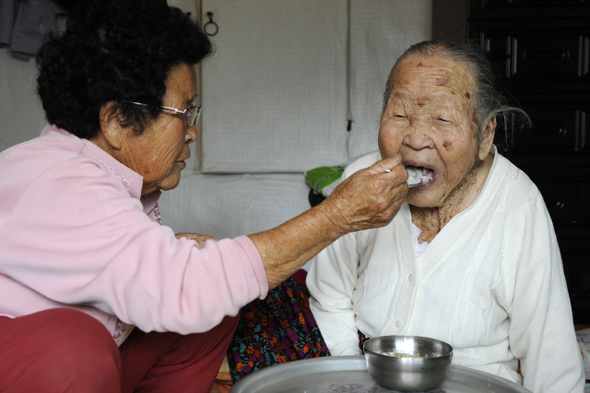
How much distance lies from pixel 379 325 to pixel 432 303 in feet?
0.62

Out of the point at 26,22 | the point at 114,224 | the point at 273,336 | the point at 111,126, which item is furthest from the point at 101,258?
the point at 26,22

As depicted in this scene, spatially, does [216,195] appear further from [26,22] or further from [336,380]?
[336,380]

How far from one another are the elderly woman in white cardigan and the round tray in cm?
31

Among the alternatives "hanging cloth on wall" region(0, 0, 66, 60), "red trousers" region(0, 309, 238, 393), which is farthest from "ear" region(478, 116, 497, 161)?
"hanging cloth on wall" region(0, 0, 66, 60)

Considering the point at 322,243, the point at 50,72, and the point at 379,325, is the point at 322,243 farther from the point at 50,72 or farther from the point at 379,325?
the point at 50,72

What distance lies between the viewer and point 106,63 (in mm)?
1423

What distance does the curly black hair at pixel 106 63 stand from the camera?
4.69 ft

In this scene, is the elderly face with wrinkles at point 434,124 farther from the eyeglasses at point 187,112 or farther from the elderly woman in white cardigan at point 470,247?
the eyeglasses at point 187,112

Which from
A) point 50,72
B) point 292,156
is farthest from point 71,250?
point 292,156

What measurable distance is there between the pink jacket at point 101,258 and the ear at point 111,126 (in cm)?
20

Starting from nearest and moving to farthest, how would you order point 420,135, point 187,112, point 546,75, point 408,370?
point 408,370
point 187,112
point 420,135
point 546,75

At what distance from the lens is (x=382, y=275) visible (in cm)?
184

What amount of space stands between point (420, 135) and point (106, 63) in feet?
2.83

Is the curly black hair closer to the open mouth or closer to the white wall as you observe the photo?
the open mouth
